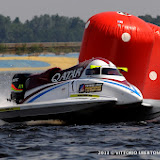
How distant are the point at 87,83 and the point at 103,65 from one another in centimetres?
99

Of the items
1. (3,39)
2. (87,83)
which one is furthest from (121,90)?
(3,39)

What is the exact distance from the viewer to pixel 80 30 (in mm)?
191750

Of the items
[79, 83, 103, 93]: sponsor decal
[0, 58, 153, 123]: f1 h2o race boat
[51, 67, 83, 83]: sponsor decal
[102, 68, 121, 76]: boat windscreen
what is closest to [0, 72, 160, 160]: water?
[0, 58, 153, 123]: f1 h2o race boat

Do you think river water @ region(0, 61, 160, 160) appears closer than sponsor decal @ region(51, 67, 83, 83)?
Yes

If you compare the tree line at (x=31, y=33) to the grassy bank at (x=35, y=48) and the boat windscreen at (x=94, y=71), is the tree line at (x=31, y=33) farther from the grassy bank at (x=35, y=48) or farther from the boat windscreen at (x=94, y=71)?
the boat windscreen at (x=94, y=71)

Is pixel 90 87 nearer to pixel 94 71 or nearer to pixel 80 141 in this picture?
pixel 94 71

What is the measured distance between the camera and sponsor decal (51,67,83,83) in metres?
14.6

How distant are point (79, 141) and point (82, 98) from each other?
2.75 meters

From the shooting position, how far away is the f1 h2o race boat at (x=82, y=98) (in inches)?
541

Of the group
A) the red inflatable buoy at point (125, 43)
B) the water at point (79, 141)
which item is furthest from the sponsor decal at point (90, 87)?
the red inflatable buoy at point (125, 43)

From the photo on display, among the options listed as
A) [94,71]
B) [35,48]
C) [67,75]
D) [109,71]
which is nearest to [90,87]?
[94,71]

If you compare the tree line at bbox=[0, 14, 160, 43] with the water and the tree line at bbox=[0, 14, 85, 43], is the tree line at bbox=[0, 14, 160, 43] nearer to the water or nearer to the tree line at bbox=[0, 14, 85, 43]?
the tree line at bbox=[0, 14, 85, 43]

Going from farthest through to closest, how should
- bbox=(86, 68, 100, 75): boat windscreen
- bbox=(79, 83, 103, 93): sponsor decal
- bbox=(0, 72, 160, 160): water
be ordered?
bbox=(86, 68, 100, 75): boat windscreen → bbox=(79, 83, 103, 93): sponsor decal → bbox=(0, 72, 160, 160): water

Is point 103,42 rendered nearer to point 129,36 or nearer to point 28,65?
point 129,36
